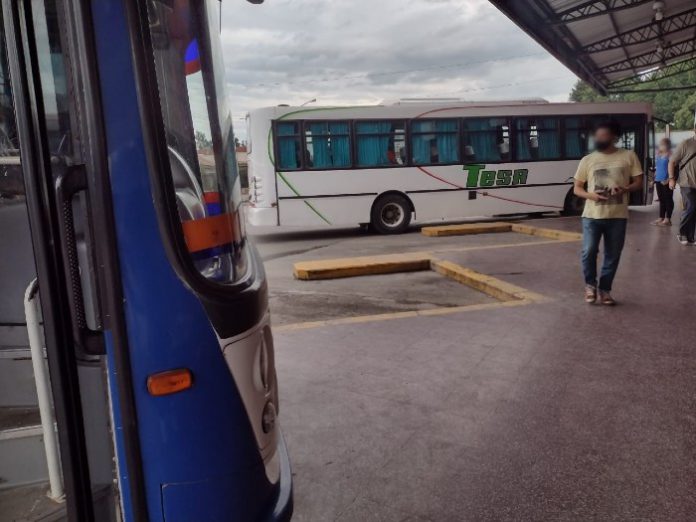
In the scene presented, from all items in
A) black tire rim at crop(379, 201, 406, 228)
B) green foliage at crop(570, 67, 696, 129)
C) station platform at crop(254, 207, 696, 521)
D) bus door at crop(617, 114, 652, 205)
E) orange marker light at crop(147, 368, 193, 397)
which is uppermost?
green foliage at crop(570, 67, 696, 129)

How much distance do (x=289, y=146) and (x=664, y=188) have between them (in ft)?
27.0

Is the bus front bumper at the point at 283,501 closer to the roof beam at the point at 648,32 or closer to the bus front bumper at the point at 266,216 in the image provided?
the bus front bumper at the point at 266,216

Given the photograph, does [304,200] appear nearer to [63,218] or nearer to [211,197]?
[211,197]

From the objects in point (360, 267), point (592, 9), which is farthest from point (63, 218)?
point (592, 9)

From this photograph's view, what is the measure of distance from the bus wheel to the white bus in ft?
0.08

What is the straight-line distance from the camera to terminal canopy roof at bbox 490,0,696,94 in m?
15.6

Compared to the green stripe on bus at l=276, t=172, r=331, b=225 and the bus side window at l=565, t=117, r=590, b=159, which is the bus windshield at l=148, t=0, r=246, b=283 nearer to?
the green stripe on bus at l=276, t=172, r=331, b=225

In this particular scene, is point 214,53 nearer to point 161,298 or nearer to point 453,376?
point 161,298

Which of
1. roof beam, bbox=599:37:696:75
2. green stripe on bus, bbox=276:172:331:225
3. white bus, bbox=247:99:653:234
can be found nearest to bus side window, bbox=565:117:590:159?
white bus, bbox=247:99:653:234

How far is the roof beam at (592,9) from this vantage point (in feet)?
51.2

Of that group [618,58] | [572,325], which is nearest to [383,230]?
[572,325]

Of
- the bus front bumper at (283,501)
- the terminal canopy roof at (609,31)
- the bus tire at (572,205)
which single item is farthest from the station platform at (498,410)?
the terminal canopy roof at (609,31)

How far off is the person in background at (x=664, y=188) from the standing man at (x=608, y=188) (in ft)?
25.2

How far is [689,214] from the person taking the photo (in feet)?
29.5
